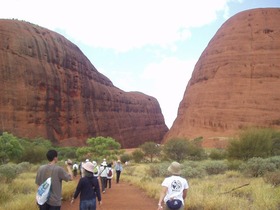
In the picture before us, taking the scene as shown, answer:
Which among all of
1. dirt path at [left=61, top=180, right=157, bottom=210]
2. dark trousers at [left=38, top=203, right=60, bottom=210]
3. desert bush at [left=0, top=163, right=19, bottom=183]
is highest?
dark trousers at [left=38, top=203, right=60, bottom=210]

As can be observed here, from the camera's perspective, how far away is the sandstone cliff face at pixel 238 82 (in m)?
66.2

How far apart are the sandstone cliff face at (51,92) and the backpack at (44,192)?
51265 mm

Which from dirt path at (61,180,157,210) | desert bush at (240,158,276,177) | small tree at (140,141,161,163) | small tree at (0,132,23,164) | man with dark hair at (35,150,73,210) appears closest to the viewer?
man with dark hair at (35,150,73,210)

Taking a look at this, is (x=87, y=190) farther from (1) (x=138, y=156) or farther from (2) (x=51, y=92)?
(2) (x=51, y=92)

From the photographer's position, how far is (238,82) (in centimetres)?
6950

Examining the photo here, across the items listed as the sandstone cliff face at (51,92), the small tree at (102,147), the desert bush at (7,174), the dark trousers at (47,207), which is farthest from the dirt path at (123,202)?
the sandstone cliff face at (51,92)

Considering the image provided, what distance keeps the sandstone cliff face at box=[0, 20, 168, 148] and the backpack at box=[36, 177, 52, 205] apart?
5127cm

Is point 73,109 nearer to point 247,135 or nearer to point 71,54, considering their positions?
point 71,54

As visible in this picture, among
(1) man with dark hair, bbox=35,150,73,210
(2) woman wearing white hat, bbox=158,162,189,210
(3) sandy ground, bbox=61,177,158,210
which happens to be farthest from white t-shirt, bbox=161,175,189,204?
(3) sandy ground, bbox=61,177,158,210

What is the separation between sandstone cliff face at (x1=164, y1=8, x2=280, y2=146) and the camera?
66.2 meters

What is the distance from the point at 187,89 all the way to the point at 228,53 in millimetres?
13919

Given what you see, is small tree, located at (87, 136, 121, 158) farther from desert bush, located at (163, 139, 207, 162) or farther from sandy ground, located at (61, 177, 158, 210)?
sandy ground, located at (61, 177, 158, 210)

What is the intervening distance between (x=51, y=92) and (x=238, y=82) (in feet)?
105

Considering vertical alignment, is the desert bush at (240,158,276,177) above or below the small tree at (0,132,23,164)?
below
